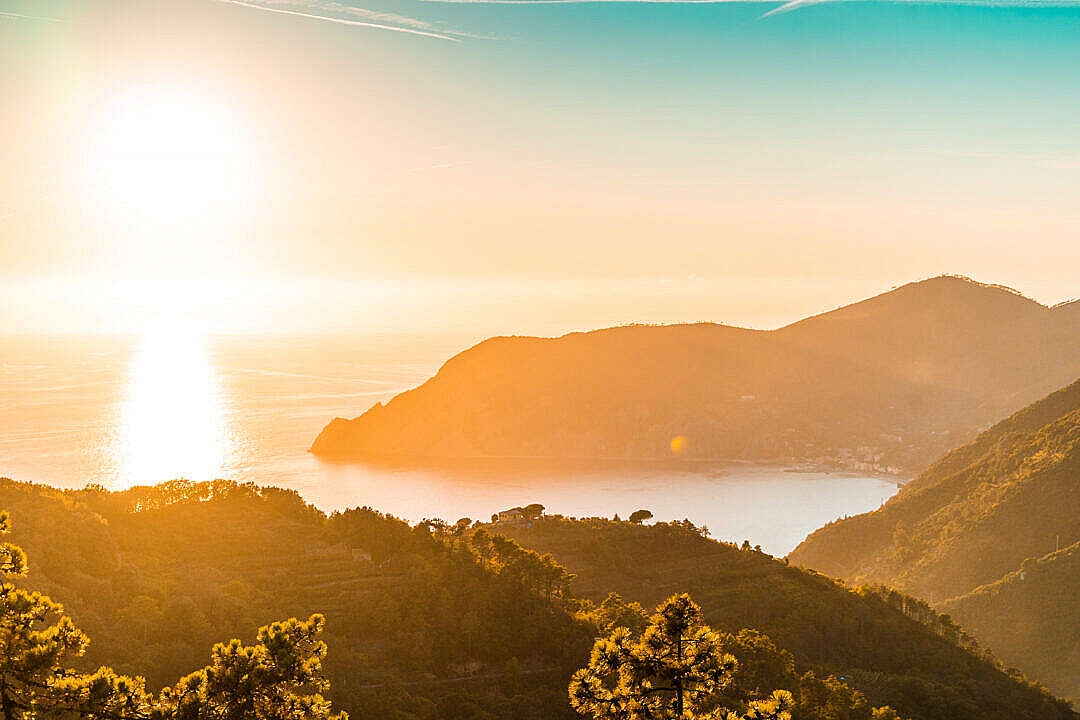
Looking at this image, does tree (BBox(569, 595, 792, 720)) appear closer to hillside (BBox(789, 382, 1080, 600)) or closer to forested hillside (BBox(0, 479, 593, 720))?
forested hillside (BBox(0, 479, 593, 720))

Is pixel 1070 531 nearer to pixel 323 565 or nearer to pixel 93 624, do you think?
pixel 323 565

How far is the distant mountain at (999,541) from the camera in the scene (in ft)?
317

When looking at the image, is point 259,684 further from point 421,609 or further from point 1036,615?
point 1036,615

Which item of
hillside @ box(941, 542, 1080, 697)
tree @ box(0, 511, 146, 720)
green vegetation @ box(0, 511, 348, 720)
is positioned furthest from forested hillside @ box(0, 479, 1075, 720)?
tree @ box(0, 511, 146, 720)

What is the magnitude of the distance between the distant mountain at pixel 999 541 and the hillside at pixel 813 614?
658 inches

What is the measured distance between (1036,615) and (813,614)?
46.2 metres

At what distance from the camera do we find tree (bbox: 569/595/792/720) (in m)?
15.3

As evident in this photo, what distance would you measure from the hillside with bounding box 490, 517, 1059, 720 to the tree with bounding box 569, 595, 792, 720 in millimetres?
49535

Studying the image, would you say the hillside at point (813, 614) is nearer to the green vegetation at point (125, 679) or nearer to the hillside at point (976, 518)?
the hillside at point (976, 518)

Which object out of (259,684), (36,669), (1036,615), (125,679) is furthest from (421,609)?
(1036,615)

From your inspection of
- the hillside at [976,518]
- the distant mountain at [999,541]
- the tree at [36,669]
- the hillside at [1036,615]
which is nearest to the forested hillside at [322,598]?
the tree at [36,669]

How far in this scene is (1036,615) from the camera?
9738 centimetres

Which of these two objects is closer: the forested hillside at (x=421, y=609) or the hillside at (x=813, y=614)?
the forested hillside at (x=421, y=609)

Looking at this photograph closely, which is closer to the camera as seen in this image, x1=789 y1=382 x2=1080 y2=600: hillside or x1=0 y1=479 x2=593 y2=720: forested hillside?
x1=0 y1=479 x2=593 y2=720: forested hillside
